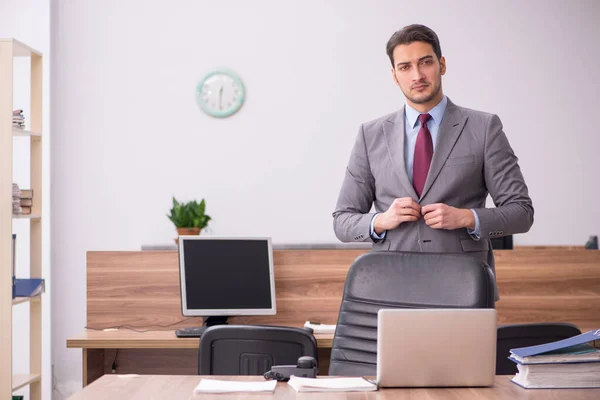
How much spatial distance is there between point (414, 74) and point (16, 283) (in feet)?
7.87

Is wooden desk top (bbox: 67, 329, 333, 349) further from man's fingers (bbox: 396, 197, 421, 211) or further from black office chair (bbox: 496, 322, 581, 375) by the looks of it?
man's fingers (bbox: 396, 197, 421, 211)

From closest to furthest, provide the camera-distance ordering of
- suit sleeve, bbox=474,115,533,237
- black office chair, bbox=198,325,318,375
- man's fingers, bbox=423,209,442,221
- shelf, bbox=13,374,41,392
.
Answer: man's fingers, bbox=423,209,442,221, suit sleeve, bbox=474,115,533,237, black office chair, bbox=198,325,318,375, shelf, bbox=13,374,41,392

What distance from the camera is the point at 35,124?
3.85 m

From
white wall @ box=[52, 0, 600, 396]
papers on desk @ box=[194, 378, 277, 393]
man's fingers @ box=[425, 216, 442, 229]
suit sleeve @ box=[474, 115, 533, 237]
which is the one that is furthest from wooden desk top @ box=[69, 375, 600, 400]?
white wall @ box=[52, 0, 600, 396]

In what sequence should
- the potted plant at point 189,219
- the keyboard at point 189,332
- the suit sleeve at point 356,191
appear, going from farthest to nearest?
1. the potted plant at point 189,219
2. the keyboard at point 189,332
3. the suit sleeve at point 356,191

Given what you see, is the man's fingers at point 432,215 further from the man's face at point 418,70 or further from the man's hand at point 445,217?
the man's face at point 418,70

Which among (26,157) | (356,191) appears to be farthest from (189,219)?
(356,191)

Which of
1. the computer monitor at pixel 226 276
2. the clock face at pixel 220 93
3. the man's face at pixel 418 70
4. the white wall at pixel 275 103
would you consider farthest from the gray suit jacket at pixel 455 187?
the clock face at pixel 220 93

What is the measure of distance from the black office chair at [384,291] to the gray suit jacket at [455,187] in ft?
0.71

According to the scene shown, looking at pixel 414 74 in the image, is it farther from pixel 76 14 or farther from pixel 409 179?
pixel 76 14

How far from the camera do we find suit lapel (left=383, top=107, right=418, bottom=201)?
7.43 feet

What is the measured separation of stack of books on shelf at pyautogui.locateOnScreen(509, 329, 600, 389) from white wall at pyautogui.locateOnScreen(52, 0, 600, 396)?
353 cm

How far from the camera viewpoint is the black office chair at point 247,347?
110 inches

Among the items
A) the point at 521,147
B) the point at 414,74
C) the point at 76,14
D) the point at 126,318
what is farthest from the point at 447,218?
the point at 76,14
